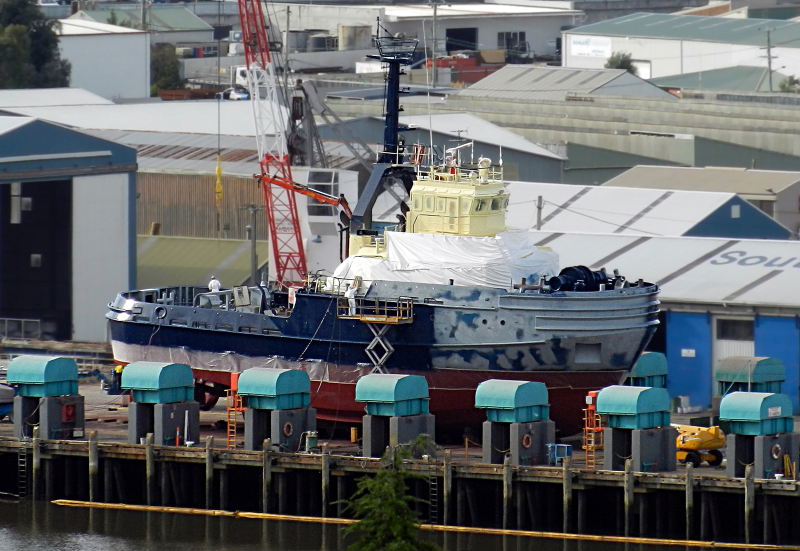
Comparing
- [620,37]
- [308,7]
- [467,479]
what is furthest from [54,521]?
[308,7]

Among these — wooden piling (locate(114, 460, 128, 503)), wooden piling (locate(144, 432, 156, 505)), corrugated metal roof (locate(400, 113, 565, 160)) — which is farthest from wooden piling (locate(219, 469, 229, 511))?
corrugated metal roof (locate(400, 113, 565, 160))

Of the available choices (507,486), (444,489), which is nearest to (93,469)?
(444,489)

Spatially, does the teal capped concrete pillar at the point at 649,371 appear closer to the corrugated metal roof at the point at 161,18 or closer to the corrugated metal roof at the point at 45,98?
the corrugated metal roof at the point at 45,98

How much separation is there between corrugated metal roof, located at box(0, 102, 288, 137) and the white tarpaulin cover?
114ft

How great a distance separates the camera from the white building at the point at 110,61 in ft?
368

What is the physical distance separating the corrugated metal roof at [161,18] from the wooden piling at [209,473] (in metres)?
105

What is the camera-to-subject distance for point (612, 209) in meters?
67.5

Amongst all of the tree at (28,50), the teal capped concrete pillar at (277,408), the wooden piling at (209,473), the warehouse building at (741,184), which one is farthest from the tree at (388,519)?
the tree at (28,50)

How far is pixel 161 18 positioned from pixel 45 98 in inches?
2479

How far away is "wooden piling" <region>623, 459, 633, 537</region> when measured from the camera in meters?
37.5

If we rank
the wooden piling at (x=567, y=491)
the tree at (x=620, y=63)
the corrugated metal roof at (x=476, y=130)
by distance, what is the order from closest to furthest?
the wooden piling at (x=567, y=491) → the corrugated metal roof at (x=476, y=130) → the tree at (x=620, y=63)

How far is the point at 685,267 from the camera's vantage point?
176 ft

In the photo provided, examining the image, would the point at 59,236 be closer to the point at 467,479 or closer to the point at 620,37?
the point at 467,479

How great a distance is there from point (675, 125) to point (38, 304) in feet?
140
